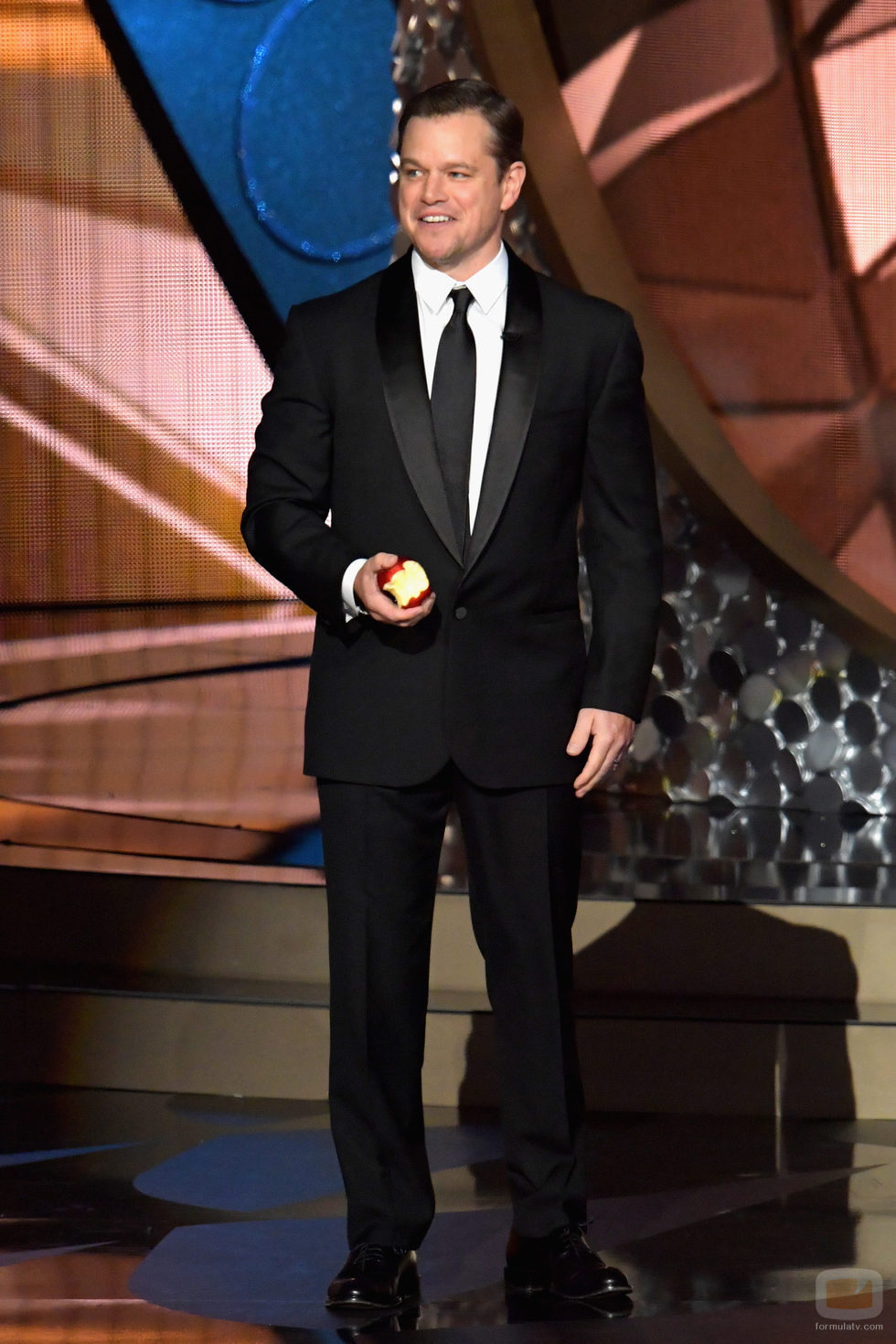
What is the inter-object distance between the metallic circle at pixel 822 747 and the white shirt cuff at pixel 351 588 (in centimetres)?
230

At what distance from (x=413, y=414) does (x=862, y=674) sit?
7.47ft

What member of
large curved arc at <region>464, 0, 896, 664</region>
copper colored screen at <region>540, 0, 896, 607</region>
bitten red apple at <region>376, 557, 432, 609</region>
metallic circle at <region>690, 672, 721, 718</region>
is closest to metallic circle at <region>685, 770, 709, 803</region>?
metallic circle at <region>690, 672, 721, 718</region>

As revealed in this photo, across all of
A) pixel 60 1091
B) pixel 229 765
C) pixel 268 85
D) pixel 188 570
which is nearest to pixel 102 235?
pixel 268 85

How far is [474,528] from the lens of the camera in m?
1.96

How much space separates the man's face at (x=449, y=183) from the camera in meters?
1.88

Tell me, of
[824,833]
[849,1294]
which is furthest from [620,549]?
[824,833]

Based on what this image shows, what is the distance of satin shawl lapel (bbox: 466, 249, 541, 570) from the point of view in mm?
1963

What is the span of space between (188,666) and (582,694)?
4733 millimetres

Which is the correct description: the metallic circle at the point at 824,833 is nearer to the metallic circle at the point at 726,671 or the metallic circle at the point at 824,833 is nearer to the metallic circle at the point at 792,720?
the metallic circle at the point at 792,720

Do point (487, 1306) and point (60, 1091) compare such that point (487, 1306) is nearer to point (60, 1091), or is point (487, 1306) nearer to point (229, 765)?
point (60, 1091)

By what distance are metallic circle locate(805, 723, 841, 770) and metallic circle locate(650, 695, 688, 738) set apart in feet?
1.05

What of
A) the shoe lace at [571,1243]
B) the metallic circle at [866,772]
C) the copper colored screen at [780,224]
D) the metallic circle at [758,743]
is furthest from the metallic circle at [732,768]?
the shoe lace at [571,1243]

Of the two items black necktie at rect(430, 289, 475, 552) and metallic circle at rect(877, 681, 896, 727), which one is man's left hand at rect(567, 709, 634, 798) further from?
metallic circle at rect(877, 681, 896, 727)

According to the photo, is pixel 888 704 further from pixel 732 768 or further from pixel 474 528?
pixel 474 528
